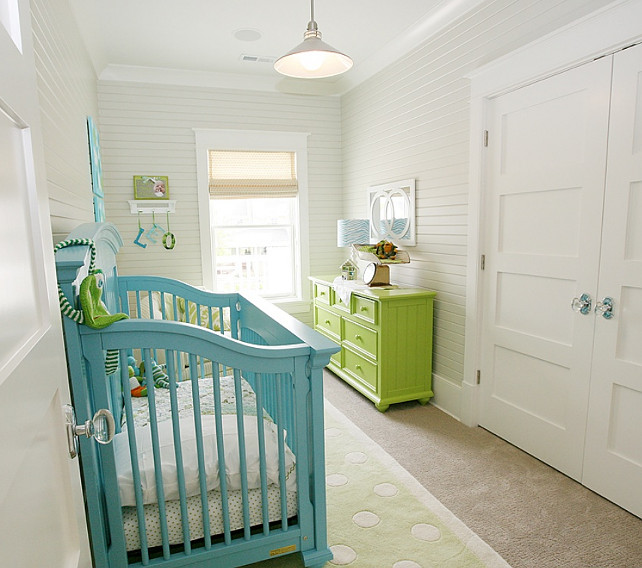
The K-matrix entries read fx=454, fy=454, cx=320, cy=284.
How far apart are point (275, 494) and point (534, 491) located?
1.34m

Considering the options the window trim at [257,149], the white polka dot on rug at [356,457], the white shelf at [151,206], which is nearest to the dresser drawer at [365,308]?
the white polka dot on rug at [356,457]

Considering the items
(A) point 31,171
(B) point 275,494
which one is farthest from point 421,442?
(A) point 31,171

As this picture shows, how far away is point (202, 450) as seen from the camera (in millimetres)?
1535

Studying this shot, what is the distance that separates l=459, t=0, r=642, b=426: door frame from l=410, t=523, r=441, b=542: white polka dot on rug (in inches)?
42.2

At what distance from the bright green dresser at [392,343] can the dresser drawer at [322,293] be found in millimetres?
489

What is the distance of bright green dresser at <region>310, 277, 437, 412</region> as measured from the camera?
3.08 meters

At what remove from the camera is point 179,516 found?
5.20ft

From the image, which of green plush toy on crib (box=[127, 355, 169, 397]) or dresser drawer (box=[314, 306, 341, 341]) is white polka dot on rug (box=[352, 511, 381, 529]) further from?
dresser drawer (box=[314, 306, 341, 341])

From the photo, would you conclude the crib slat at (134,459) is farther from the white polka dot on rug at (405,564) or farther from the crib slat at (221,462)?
the white polka dot on rug at (405,564)

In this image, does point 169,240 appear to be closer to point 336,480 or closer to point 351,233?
point 351,233

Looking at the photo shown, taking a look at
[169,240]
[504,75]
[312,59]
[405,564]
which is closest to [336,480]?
[405,564]

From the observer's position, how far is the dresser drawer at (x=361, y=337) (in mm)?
3170

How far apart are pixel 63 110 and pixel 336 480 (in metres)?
2.28

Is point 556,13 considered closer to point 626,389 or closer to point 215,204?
point 626,389
